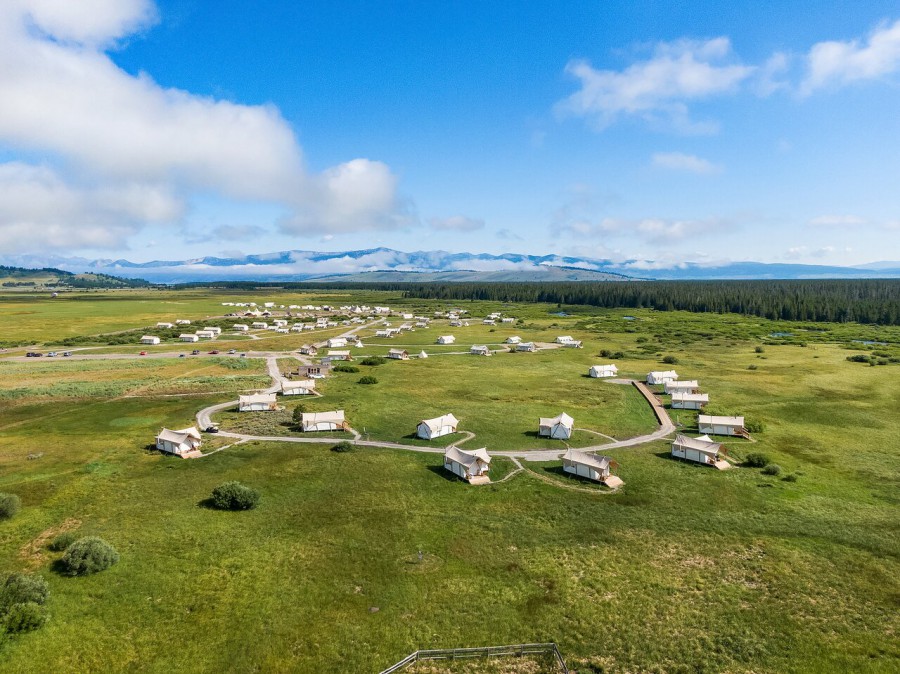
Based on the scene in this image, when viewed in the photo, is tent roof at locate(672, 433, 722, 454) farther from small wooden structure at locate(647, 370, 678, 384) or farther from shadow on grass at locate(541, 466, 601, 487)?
small wooden structure at locate(647, 370, 678, 384)

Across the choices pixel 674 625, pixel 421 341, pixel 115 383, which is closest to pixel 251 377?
pixel 115 383

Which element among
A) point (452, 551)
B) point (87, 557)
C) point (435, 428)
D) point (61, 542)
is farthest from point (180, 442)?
point (452, 551)

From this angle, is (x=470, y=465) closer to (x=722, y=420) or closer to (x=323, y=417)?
(x=323, y=417)

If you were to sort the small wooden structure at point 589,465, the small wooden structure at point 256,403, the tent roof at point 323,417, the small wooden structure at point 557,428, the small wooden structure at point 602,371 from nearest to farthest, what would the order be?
the small wooden structure at point 589,465 < the small wooden structure at point 557,428 < the tent roof at point 323,417 < the small wooden structure at point 256,403 < the small wooden structure at point 602,371

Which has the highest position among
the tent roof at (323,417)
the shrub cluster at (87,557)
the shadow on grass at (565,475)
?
the tent roof at (323,417)

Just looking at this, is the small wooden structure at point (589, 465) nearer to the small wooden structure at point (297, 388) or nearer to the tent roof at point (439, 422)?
the tent roof at point (439, 422)

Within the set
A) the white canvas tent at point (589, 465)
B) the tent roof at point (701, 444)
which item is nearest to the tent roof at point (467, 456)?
the white canvas tent at point (589, 465)

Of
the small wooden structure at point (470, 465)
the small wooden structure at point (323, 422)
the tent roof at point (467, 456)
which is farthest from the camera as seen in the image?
the small wooden structure at point (323, 422)
